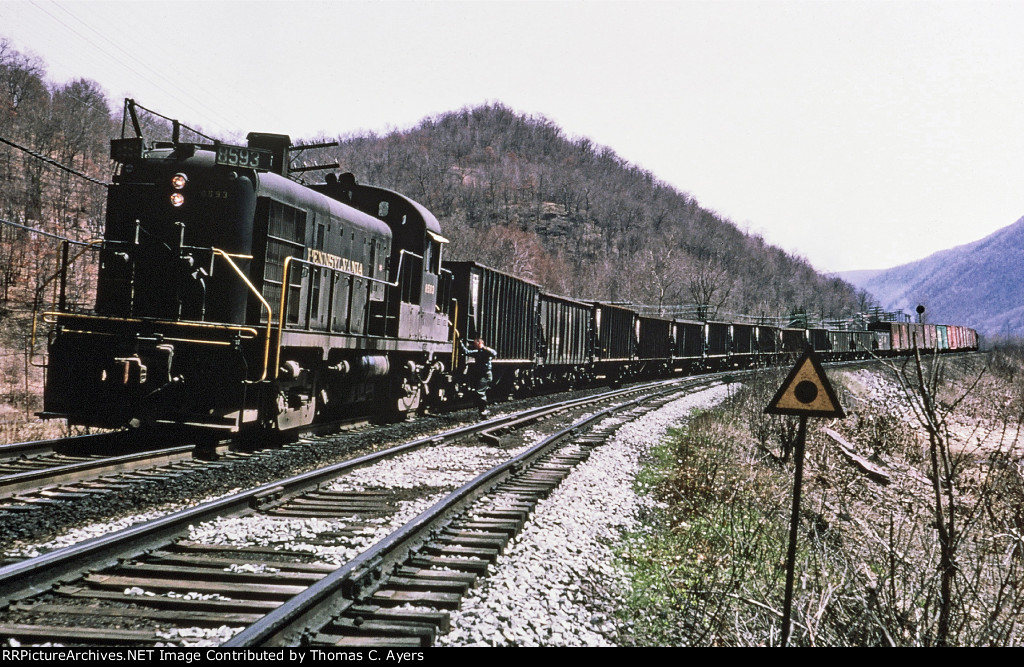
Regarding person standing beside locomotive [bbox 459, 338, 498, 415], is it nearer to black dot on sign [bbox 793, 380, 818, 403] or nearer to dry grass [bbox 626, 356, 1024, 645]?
dry grass [bbox 626, 356, 1024, 645]

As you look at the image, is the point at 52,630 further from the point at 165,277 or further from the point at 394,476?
the point at 165,277

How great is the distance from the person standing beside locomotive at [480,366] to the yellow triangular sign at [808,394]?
481 inches

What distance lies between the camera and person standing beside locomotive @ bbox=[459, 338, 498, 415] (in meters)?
16.9

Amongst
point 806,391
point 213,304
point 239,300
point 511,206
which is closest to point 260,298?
point 239,300

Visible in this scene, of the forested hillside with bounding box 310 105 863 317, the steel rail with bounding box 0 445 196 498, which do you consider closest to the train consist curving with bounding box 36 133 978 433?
the steel rail with bounding box 0 445 196 498

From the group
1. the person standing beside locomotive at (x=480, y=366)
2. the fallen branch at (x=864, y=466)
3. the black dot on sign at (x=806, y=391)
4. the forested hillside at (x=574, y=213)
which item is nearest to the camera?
the black dot on sign at (x=806, y=391)

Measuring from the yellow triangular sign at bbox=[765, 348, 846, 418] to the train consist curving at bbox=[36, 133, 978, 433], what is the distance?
167 inches

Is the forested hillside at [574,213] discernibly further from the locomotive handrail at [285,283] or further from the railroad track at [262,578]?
the railroad track at [262,578]

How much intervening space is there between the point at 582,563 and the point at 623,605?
2.49 feet

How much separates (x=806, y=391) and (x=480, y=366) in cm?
1305

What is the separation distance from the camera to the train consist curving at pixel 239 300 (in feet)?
29.2

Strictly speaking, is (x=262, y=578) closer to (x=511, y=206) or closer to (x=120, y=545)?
(x=120, y=545)

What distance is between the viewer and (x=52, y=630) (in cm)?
369

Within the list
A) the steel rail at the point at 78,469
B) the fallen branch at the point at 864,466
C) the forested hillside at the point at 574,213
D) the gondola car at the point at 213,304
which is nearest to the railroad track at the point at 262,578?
the steel rail at the point at 78,469
